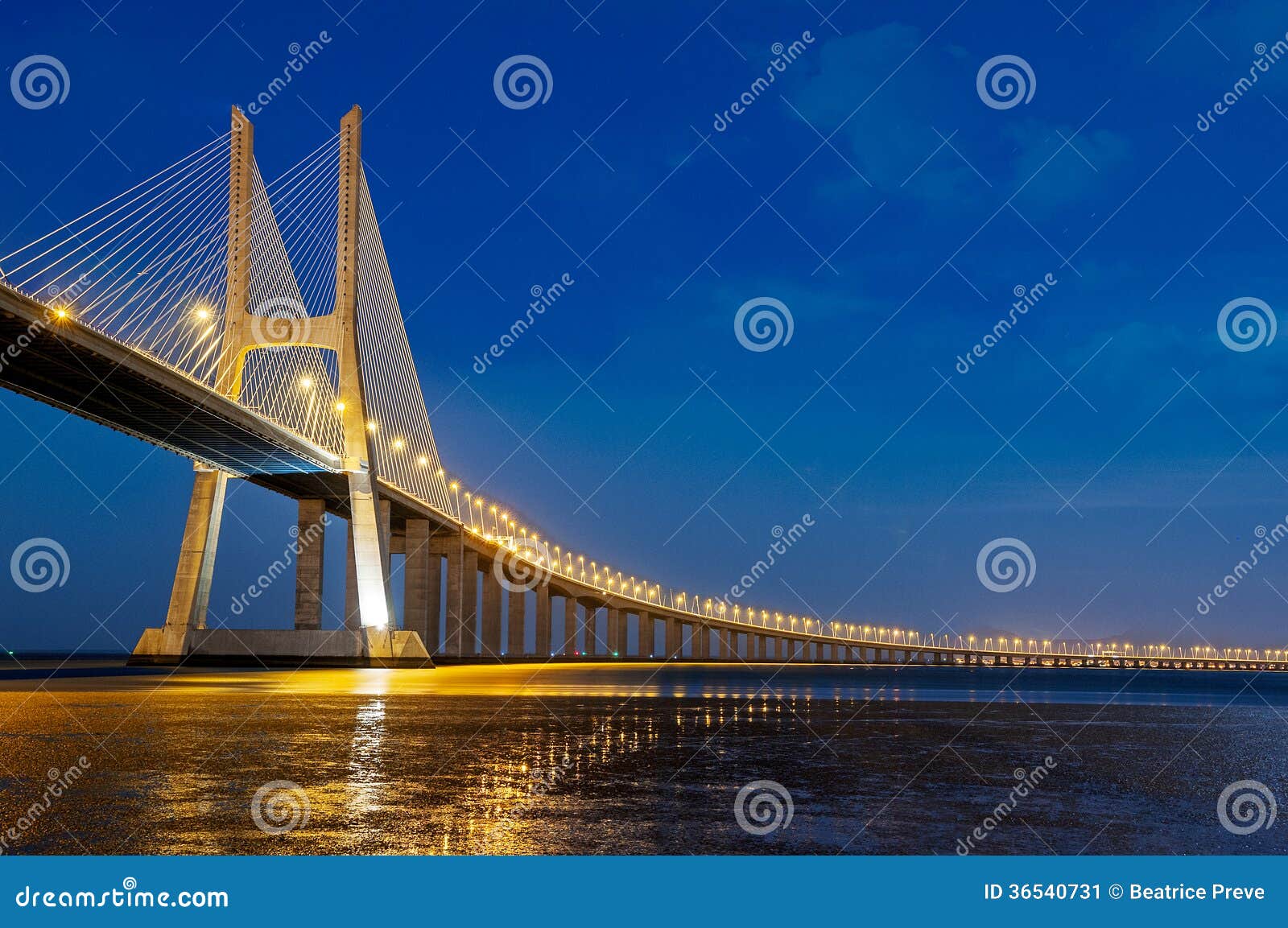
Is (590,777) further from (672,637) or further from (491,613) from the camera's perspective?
(672,637)

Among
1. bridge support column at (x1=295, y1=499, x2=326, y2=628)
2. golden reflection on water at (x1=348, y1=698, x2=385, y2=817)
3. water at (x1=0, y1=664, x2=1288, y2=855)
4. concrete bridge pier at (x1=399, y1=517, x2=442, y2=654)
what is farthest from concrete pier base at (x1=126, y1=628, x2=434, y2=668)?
golden reflection on water at (x1=348, y1=698, x2=385, y2=817)

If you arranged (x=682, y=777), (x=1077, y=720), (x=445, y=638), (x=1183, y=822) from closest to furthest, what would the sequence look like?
(x=1183, y=822) → (x=682, y=777) → (x=1077, y=720) → (x=445, y=638)

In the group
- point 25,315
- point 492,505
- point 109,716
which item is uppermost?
point 492,505

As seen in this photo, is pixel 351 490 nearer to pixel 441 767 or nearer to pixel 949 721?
pixel 949 721

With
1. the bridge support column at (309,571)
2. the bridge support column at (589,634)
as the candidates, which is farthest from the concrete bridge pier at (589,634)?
the bridge support column at (309,571)

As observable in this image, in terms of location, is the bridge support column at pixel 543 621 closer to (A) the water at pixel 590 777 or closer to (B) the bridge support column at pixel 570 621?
(B) the bridge support column at pixel 570 621

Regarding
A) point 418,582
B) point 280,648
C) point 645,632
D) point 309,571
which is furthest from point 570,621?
point 280,648

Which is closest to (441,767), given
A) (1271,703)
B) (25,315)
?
(25,315)

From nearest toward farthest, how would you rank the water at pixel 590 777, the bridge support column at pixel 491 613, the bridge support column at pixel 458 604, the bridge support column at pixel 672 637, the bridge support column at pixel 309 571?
the water at pixel 590 777
the bridge support column at pixel 309 571
the bridge support column at pixel 458 604
the bridge support column at pixel 491 613
the bridge support column at pixel 672 637
